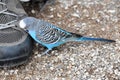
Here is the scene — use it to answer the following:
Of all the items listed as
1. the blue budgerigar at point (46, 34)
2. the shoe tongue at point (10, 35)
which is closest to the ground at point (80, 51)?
the blue budgerigar at point (46, 34)

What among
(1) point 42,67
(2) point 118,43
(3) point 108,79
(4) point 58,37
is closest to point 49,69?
(1) point 42,67

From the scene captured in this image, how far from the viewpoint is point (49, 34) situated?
2.69 m

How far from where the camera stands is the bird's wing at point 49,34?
2682mm

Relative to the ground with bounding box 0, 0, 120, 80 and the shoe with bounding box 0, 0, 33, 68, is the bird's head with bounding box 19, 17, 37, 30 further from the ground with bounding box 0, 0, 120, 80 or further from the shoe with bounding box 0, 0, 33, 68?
the ground with bounding box 0, 0, 120, 80

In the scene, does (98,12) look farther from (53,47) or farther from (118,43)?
(53,47)

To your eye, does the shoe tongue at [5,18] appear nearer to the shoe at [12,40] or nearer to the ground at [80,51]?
the shoe at [12,40]

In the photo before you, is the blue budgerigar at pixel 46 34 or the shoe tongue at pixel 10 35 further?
the blue budgerigar at pixel 46 34

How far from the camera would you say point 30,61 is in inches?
107

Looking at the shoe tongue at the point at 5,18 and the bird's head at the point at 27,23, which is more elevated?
the shoe tongue at the point at 5,18

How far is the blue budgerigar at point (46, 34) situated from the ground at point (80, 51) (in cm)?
12

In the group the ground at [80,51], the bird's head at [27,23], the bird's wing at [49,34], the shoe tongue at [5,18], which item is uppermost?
the shoe tongue at [5,18]

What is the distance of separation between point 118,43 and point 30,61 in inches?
28.8

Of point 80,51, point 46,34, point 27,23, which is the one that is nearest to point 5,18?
point 27,23

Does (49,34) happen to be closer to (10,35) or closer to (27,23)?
(27,23)
